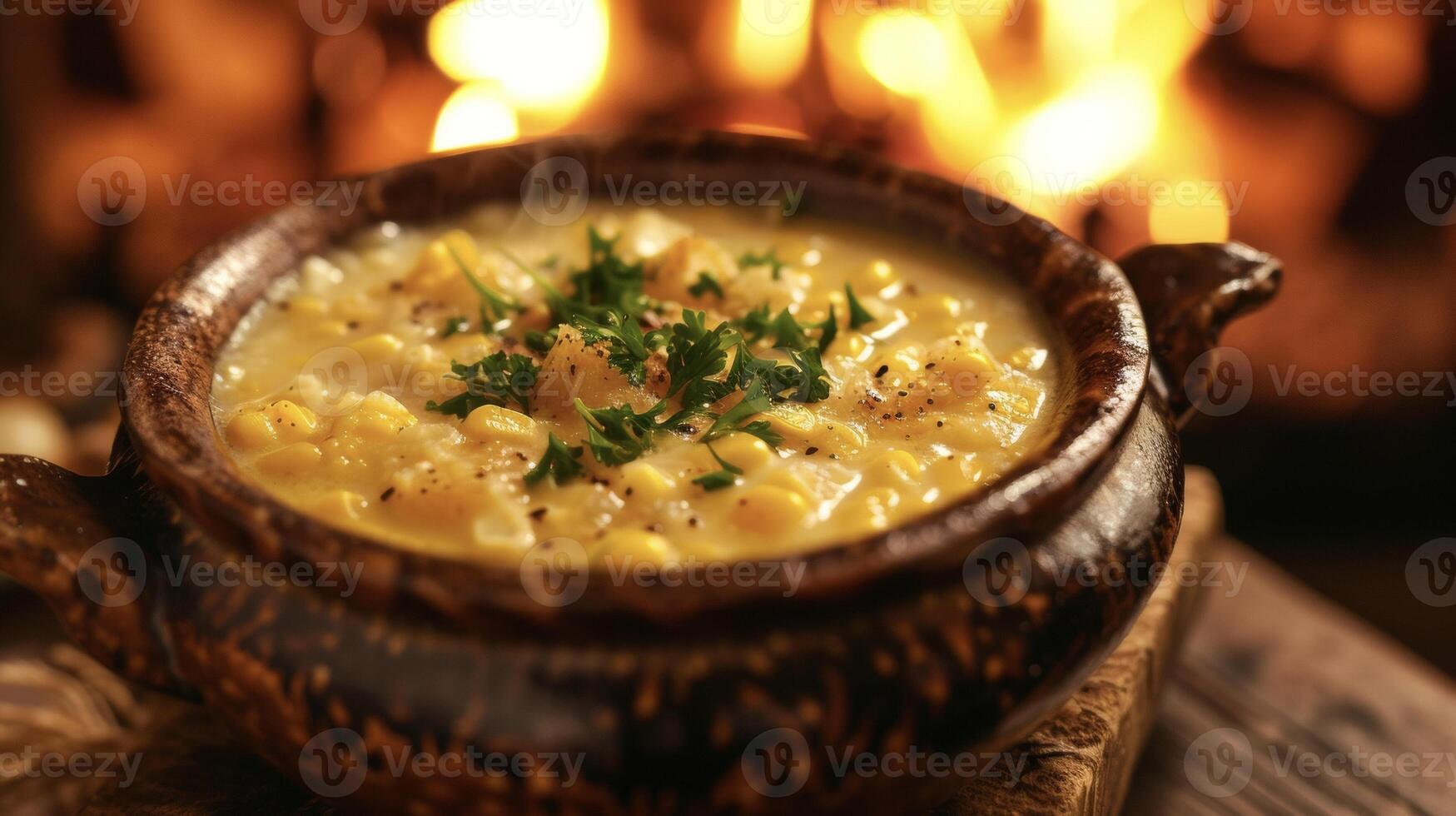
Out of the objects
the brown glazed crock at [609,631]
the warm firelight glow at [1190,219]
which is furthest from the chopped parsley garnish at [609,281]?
the warm firelight glow at [1190,219]

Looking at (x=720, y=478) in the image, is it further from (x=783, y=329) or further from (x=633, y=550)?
(x=783, y=329)

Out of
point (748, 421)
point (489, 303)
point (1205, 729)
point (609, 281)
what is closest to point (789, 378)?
point (748, 421)

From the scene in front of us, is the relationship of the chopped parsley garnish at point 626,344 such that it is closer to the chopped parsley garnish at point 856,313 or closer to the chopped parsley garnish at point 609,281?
the chopped parsley garnish at point 609,281

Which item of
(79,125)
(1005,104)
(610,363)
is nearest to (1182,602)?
(610,363)

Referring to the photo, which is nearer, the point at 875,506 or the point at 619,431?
the point at 875,506

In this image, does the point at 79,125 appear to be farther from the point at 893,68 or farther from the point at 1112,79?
the point at 1112,79

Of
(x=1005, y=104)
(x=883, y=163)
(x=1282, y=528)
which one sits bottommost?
(x=1282, y=528)

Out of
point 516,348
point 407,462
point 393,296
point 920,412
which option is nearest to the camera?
point 407,462
